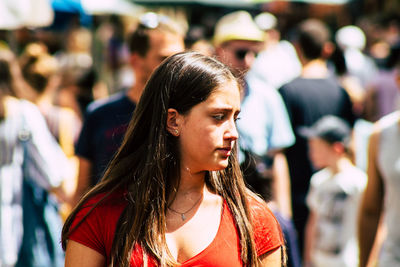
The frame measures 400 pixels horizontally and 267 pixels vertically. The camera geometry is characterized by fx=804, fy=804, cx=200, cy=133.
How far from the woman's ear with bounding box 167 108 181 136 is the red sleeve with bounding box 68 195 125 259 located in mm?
374

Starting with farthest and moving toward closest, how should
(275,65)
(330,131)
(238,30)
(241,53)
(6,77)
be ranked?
(275,65), (238,30), (330,131), (241,53), (6,77)

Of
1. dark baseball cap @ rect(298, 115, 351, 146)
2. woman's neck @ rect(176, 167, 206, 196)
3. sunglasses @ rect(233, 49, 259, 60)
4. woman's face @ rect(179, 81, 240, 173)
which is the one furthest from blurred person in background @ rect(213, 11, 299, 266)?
woman's face @ rect(179, 81, 240, 173)

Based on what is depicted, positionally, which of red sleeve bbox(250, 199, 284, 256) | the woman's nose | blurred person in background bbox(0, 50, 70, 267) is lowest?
blurred person in background bbox(0, 50, 70, 267)

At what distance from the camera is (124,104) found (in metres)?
4.90

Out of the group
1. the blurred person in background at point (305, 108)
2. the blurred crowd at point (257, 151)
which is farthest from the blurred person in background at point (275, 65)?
the blurred person in background at point (305, 108)

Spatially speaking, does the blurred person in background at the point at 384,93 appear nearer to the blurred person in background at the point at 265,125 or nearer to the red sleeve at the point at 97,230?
the blurred person in background at the point at 265,125

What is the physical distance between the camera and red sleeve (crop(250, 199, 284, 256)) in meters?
3.03

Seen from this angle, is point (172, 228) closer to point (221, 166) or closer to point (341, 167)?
point (221, 166)

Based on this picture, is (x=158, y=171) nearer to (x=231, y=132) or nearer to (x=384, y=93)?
(x=231, y=132)

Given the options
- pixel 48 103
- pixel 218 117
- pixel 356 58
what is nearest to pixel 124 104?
pixel 218 117

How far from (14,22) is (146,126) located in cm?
490

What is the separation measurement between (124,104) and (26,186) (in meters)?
1.33

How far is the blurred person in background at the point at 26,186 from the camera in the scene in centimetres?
573

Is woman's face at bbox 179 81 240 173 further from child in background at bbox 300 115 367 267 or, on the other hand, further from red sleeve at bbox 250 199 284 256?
child in background at bbox 300 115 367 267
